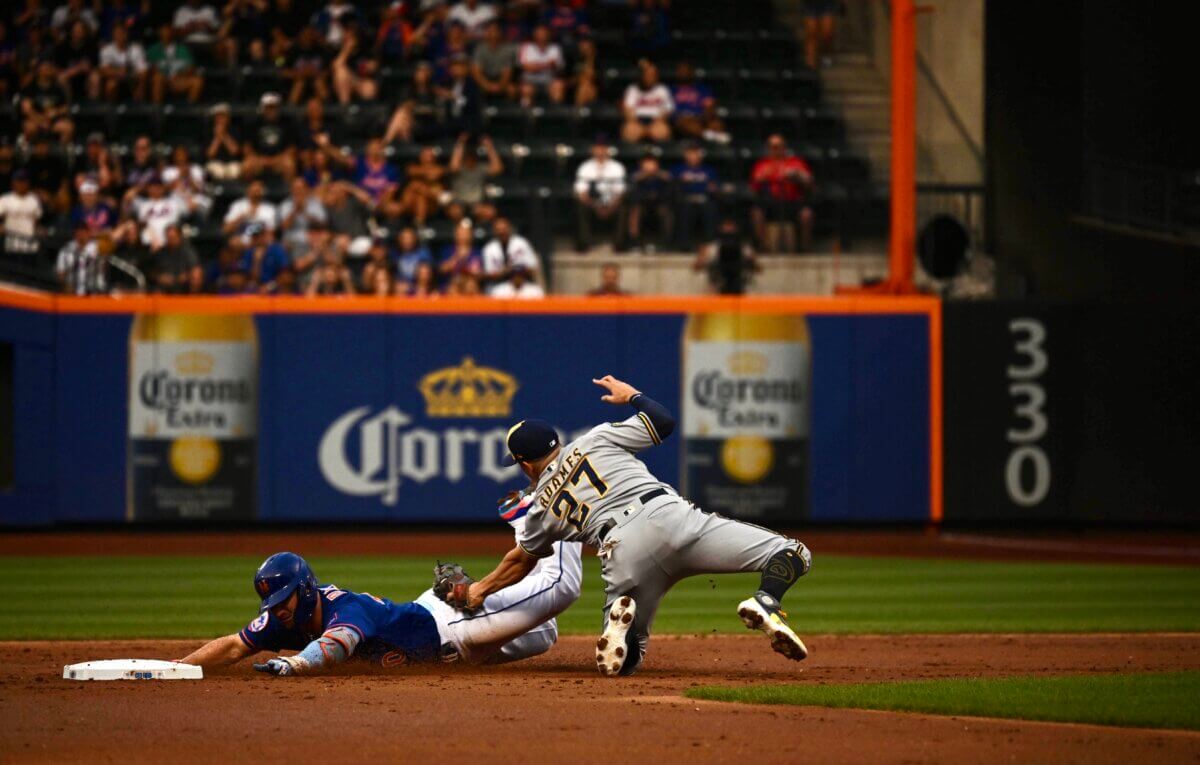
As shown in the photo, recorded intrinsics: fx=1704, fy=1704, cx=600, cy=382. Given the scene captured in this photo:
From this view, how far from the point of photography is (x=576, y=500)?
893 centimetres

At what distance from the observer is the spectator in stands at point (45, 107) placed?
78.8 feet

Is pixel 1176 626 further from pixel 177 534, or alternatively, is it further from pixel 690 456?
pixel 177 534

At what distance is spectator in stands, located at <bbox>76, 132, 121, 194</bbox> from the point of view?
23172mm

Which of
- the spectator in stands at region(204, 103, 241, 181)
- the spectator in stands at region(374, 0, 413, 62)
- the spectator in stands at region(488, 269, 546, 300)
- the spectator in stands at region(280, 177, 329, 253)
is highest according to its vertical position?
the spectator in stands at region(374, 0, 413, 62)

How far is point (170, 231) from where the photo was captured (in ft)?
72.1

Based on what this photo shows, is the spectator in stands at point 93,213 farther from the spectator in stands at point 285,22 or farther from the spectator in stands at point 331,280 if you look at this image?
the spectator in stands at point 285,22

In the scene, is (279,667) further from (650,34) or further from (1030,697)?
(650,34)

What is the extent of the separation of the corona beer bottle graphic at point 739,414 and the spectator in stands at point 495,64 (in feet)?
18.0

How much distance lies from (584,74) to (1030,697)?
18421 millimetres

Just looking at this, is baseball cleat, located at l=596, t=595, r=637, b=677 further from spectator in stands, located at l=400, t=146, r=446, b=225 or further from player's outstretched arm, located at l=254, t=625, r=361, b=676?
spectator in stands, located at l=400, t=146, r=446, b=225

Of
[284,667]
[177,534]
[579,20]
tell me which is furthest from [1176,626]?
[579,20]

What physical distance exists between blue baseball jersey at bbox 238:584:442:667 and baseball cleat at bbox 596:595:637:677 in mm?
1074

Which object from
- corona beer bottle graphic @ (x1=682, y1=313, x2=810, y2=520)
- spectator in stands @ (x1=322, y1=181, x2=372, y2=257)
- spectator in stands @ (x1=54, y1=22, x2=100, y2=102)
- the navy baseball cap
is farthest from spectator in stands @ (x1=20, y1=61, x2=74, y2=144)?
the navy baseball cap

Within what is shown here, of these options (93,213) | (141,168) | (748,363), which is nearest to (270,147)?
(141,168)
